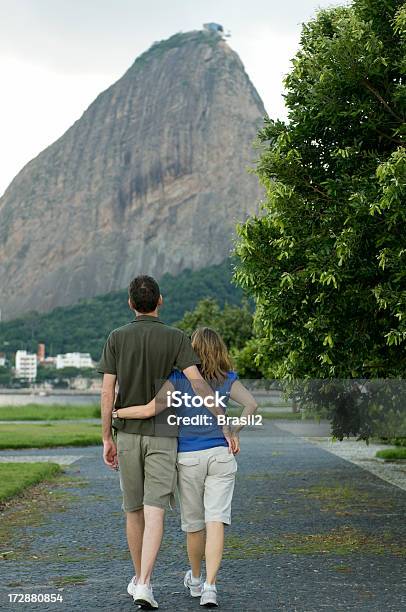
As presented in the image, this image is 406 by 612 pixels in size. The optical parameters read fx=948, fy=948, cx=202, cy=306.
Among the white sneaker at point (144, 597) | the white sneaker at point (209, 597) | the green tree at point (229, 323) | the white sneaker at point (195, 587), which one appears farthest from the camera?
the green tree at point (229, 323)

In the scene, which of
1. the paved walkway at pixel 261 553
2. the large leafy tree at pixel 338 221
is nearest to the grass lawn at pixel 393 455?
the paved walkway at pixel 261 553

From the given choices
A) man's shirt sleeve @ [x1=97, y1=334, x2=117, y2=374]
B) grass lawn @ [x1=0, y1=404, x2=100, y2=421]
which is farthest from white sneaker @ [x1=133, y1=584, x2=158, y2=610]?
grass lawn @ [x1=0, y1=404, x2=100, y2=421]

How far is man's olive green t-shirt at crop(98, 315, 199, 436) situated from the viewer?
6770mm

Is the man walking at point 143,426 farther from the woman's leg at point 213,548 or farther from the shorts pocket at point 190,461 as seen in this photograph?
the woman's leg at point 213,548

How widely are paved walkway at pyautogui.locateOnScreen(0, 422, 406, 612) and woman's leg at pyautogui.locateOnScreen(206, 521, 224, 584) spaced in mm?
267

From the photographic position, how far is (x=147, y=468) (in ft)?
22.1

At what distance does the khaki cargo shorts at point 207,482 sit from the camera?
6.85 m

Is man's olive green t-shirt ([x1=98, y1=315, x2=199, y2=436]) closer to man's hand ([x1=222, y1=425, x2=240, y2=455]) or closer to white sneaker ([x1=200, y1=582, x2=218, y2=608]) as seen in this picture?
man's hand ([x1=222, y1=425, x2=240, y2=455])

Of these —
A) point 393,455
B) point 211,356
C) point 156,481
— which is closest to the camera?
point 156,481

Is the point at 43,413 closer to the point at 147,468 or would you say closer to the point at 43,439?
the point at 43,439

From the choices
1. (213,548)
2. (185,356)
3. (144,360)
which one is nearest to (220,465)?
(213,548)

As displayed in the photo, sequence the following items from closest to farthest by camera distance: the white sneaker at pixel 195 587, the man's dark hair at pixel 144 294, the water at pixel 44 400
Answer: the man's dark hair at pixel 144 294 → the white sneaker at pixel 195 587 → the water at pixel 44 400

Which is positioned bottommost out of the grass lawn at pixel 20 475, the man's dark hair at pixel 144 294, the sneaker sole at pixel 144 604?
the grass lawn at pixel 20 475

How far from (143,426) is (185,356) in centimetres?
58
